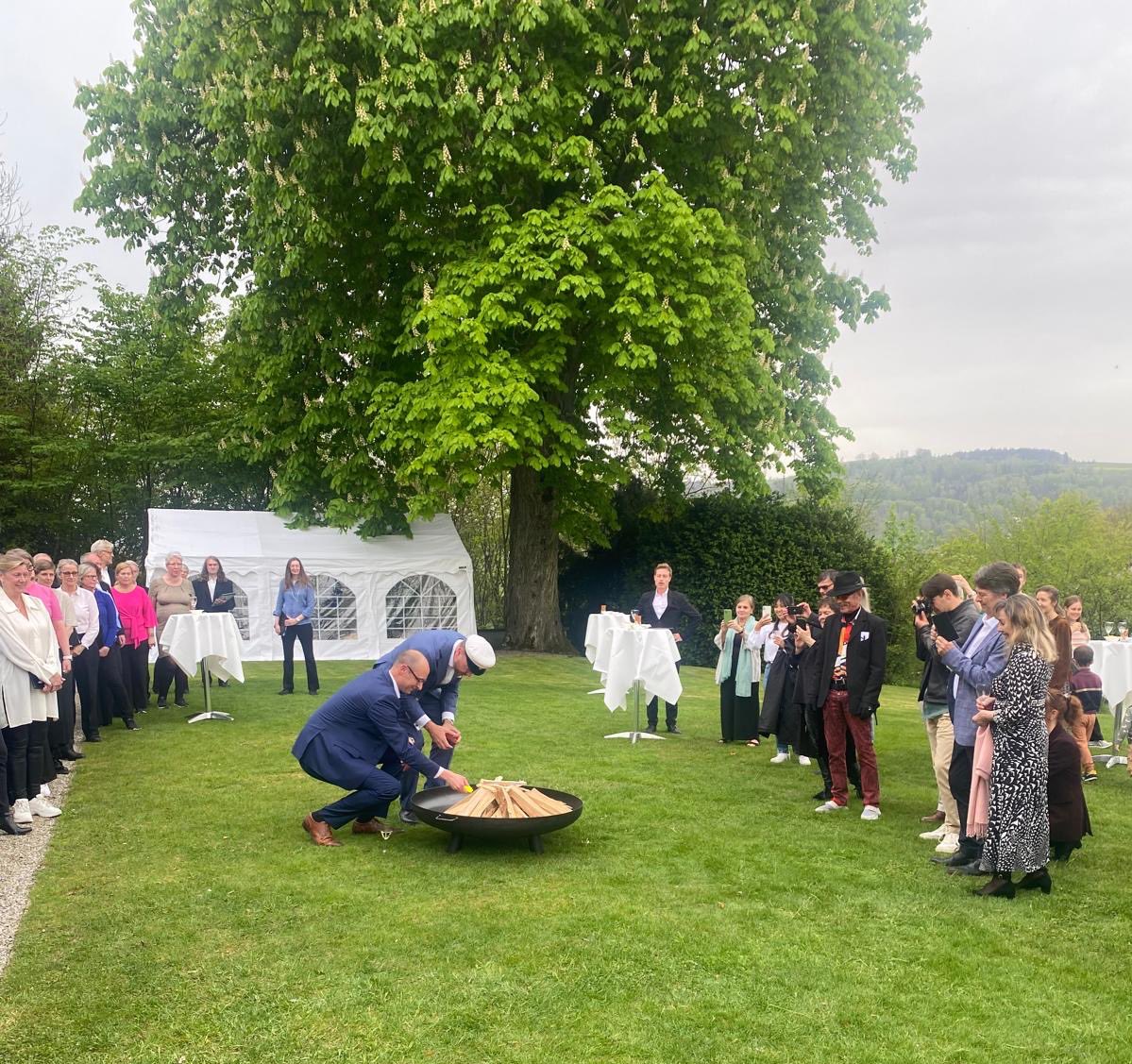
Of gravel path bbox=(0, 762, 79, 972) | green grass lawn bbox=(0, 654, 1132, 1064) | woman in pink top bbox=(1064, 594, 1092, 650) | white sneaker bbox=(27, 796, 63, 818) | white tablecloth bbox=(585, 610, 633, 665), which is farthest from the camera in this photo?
white tablecloth bbox=(585, 610, 633, 665)

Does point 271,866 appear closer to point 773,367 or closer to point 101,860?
point 101,860

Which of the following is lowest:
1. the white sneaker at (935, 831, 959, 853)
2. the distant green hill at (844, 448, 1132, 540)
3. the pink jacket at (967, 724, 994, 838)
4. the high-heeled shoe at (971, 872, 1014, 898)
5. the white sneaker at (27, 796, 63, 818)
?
the white sneaker at (935, 831, 959, 853)

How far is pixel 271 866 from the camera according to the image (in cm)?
622

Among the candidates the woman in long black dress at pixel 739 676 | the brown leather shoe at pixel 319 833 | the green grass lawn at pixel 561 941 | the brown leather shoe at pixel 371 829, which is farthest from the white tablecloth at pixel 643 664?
the brown leather shoe at pixel 319 833

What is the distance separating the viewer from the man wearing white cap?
685 cm

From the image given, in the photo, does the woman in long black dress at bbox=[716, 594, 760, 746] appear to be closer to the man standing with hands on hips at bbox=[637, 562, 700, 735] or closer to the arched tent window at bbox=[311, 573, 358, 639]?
the man standing with hands on hips at bbox=[637, 562, 700, 735]

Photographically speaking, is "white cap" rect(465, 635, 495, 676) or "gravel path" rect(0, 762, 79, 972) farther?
"white cap" rect(465, 635, 495, 676)

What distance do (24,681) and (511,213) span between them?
12.6m

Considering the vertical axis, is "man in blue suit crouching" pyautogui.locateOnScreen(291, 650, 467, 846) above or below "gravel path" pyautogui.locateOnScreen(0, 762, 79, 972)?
above

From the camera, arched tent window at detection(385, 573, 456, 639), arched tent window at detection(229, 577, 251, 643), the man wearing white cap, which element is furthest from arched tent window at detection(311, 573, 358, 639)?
the man wearing white cap

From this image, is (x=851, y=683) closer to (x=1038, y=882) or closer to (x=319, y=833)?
(x=1038, y=882)

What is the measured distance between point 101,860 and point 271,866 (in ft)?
3.78

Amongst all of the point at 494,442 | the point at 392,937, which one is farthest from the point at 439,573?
the point at 392,937

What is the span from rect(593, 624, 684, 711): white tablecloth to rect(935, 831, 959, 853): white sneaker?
12.8 ft
